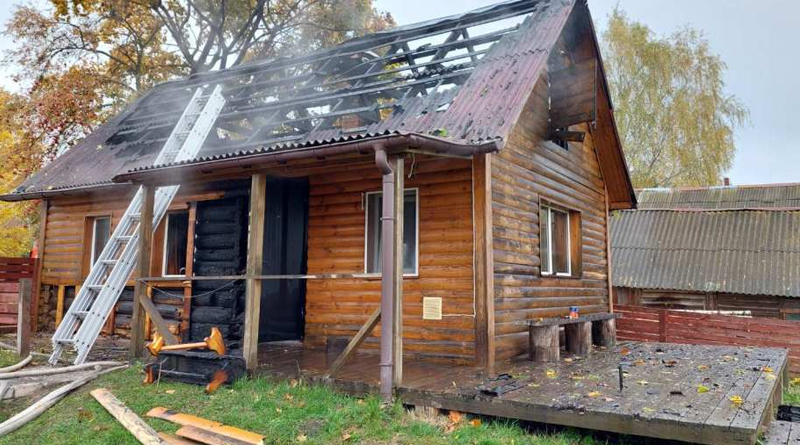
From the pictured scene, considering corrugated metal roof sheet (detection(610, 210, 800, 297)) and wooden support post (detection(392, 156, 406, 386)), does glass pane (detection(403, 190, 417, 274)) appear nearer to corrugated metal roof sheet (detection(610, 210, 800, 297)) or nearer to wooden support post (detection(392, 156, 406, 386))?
wooden support post (detection(392, 156, 406, 386))

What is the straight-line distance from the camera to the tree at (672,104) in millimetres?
22609

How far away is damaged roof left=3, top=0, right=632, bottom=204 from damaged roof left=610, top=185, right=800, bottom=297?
10368 millimetres

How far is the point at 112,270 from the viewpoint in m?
7.70

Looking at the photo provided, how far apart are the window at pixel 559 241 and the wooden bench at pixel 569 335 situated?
95cm

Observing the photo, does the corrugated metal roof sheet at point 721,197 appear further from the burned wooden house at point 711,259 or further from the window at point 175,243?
the window at point 175,243

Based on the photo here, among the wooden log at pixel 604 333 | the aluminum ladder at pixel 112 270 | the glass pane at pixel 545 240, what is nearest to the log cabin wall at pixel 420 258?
the glass pane at pixel 545 240

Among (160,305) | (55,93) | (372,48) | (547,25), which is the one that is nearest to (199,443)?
(160,305)

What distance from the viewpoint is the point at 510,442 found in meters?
4.50

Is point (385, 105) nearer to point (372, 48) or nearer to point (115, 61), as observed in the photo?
point (372, 48)

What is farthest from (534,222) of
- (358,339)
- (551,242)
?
(358,339)

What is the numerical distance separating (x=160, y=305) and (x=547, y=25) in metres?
7.99

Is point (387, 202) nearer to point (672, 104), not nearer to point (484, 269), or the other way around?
point (484, 269)

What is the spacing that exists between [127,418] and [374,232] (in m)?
4.05

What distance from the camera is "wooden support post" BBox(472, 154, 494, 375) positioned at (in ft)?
21.2
